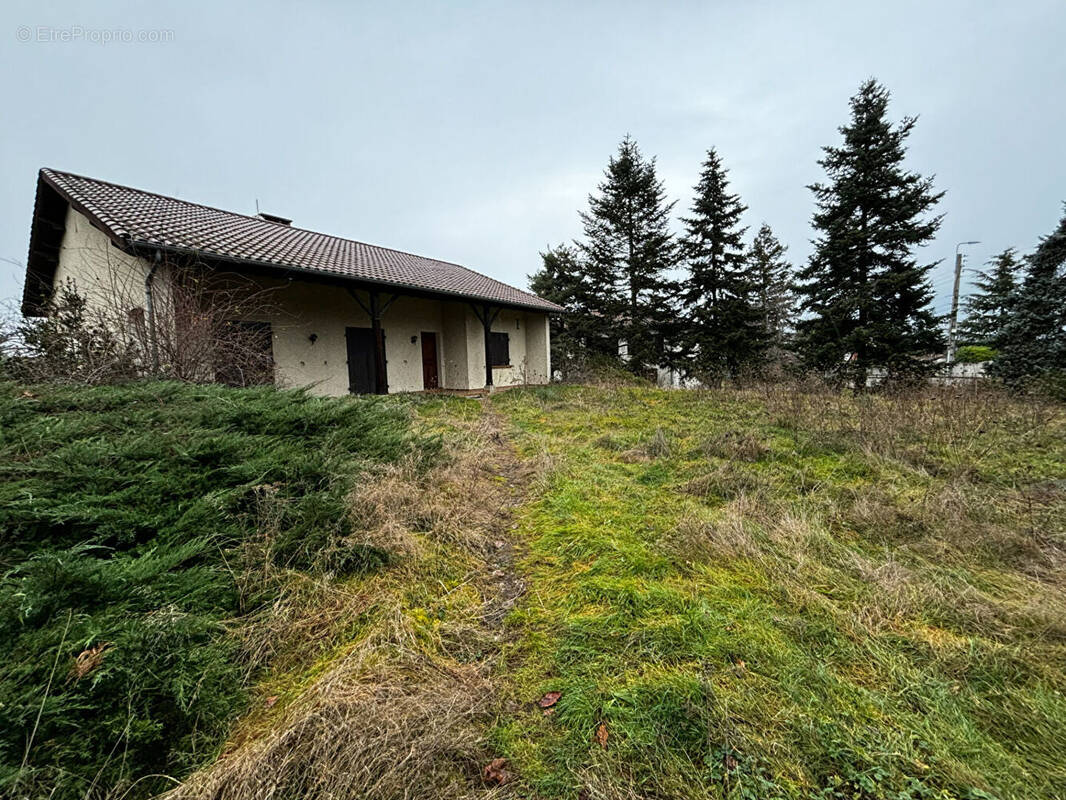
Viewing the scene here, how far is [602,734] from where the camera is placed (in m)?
1.55

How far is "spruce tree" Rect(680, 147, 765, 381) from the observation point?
1595 cm

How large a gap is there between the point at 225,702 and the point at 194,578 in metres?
0.66

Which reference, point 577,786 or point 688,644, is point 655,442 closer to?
point 688,644

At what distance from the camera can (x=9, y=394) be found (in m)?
2.94

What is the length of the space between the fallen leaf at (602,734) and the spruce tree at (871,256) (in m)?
13.7

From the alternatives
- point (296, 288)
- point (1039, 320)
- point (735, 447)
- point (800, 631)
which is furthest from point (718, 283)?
point (800, 631)

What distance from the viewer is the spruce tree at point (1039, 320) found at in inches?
451

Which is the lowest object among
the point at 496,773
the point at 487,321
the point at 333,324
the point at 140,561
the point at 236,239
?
the point at 496,773

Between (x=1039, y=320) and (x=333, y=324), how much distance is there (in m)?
20.5

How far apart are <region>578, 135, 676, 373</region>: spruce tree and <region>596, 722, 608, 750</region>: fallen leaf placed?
17.1 m

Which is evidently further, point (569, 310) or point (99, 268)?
point (569, 310)

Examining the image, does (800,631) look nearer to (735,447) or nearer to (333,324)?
(735,447)

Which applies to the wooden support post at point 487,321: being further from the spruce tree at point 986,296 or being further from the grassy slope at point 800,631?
the spruce tree at point 986,296

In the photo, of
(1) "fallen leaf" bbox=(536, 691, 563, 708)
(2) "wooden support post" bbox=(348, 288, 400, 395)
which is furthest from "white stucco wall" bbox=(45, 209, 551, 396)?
(1) "fallen leaf" bbox=(536, 691, 563, 708)
